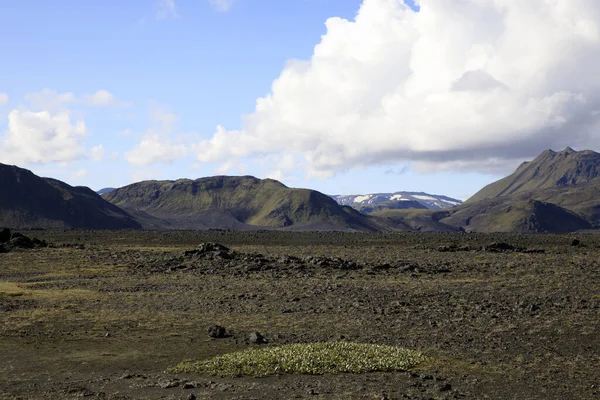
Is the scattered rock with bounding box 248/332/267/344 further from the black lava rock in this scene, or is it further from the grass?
the black lava rock

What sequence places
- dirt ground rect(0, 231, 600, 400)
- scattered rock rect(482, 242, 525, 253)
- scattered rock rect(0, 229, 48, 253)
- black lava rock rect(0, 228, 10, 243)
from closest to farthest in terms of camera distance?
1. dirt ground rect(0, 231, 600, 400)
2. scattered rock rect(0, 229, 48, 253)
3. scattered rock rect(482, 242, 525, 253)
4. black lava rock rect(0, 228, 10, 243)

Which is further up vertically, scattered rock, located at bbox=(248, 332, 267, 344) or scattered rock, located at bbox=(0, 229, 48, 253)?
scattered rock, located at bbox=(0, 229, 48, 253)

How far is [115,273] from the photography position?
5294 centimetres

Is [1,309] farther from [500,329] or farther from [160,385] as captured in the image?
[500,329]

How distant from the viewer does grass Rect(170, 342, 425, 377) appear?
778 inches

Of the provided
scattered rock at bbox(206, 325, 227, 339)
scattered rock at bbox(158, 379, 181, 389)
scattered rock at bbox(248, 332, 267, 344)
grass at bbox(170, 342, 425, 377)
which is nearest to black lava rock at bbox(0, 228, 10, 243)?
scattered rock at bbox(206, 325, 227, 339)

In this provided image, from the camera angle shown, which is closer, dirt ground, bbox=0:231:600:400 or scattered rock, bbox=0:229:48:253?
dirt ground, bbox=0:231:600:400

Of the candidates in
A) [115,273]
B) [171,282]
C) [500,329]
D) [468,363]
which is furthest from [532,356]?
[115,273]

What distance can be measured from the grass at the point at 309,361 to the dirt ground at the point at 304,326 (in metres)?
0.53

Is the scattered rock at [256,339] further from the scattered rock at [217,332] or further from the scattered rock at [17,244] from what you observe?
the scattered rock at [17,244]

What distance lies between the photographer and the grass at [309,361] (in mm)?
19750

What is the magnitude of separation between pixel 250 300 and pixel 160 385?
17.1 metres

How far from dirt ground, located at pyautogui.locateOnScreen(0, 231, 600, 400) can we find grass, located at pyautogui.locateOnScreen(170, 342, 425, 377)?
20.9 inches

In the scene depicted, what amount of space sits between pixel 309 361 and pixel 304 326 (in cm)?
757
